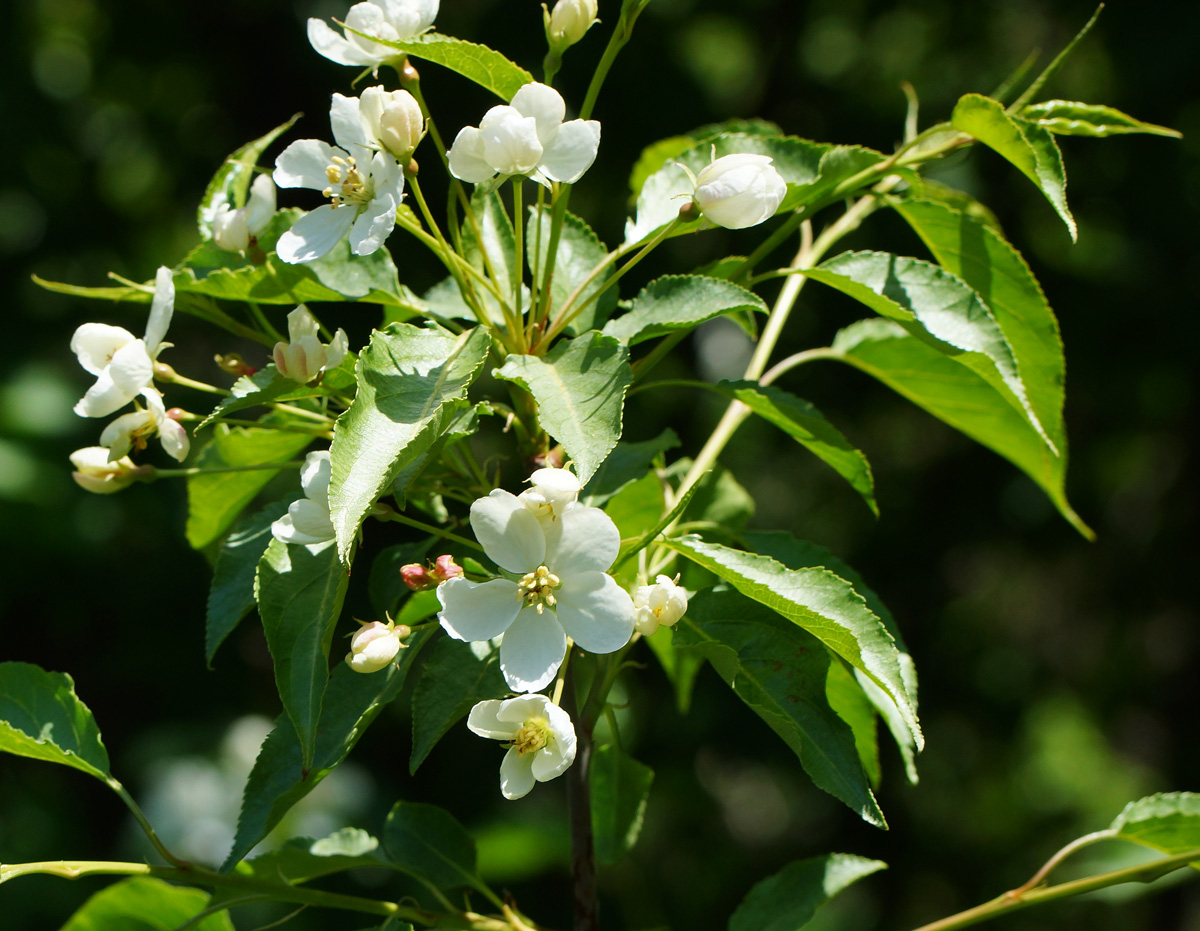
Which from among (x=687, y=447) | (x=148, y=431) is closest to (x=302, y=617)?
(x=148, y=431)

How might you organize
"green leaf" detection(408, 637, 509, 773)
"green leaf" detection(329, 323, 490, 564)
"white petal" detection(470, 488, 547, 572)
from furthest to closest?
"green leaf" detection(408, 637, 509, 773) → "white petal" detection(470, 488, 547, 572) → "green leaf" detection(329, 323, 490, 564)

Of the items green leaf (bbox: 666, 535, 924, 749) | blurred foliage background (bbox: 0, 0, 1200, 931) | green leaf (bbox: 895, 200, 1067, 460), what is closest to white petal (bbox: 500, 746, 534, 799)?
green leaf (bbox: 666, 535, 924, 749)

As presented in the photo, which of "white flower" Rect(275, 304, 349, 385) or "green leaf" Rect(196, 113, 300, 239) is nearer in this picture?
"white flower" Rect(275, 304, 349, 385)

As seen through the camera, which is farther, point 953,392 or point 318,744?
point 953,392

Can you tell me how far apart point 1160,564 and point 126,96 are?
181 inches

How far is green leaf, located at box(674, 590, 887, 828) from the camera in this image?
974 mm

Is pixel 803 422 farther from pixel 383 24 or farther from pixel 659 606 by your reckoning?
pixel 383 24

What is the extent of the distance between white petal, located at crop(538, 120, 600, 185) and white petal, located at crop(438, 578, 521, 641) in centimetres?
37

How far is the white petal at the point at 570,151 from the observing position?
971mm

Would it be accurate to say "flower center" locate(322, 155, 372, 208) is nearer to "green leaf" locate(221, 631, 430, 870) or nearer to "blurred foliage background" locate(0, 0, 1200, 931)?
"green leaf" locate(221, 631, 430, 870)

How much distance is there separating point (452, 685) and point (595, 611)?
194 mm

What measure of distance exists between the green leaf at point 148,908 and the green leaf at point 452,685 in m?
0.46

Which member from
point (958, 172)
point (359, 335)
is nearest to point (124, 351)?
point (359, 335)

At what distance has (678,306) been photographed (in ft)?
3.48
